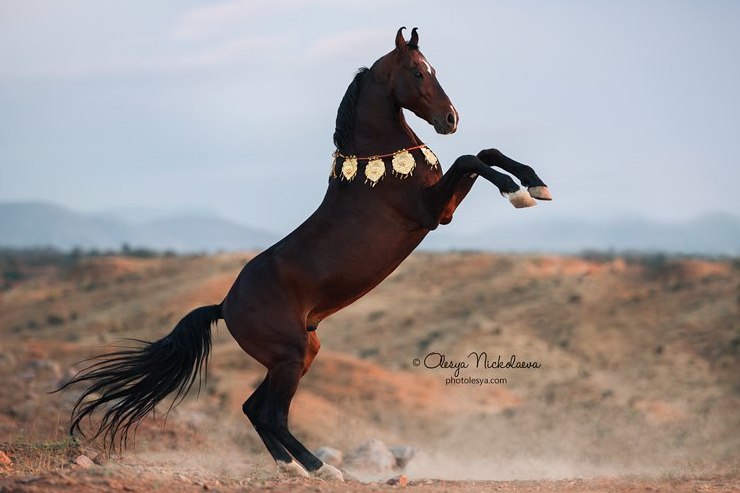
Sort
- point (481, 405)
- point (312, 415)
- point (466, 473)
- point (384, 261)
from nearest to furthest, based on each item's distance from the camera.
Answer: point (384, 261) < point (466, 473) < point (312, 415) < point (481, 405)

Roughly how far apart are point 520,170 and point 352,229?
1.33 m

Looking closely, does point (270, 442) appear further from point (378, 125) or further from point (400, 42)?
point (400, 42)

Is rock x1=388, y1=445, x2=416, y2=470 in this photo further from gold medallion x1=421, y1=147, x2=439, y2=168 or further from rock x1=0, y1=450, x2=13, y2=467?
gold medallion x1=421, y1=147, x2=439, y2=168

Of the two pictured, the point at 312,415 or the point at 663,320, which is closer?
the point at 312,415

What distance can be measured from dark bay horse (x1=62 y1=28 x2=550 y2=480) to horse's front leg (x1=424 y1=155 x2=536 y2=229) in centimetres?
1

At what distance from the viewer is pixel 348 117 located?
839 cm

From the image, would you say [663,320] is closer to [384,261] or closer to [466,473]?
[466,473]

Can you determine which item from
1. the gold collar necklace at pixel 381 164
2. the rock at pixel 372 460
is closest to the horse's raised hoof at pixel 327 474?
the gold collar necklace at pixel 381 164

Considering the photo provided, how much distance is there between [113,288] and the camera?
33688mm

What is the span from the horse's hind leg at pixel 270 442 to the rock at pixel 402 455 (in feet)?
14.0

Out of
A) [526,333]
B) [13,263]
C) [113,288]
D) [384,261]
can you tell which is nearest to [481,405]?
[526,333]

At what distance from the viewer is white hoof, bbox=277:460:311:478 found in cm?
800

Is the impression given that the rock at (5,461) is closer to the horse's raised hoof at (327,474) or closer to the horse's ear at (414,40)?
the horse's raised hoof at (327,474)

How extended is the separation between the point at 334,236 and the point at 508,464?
230 inches
